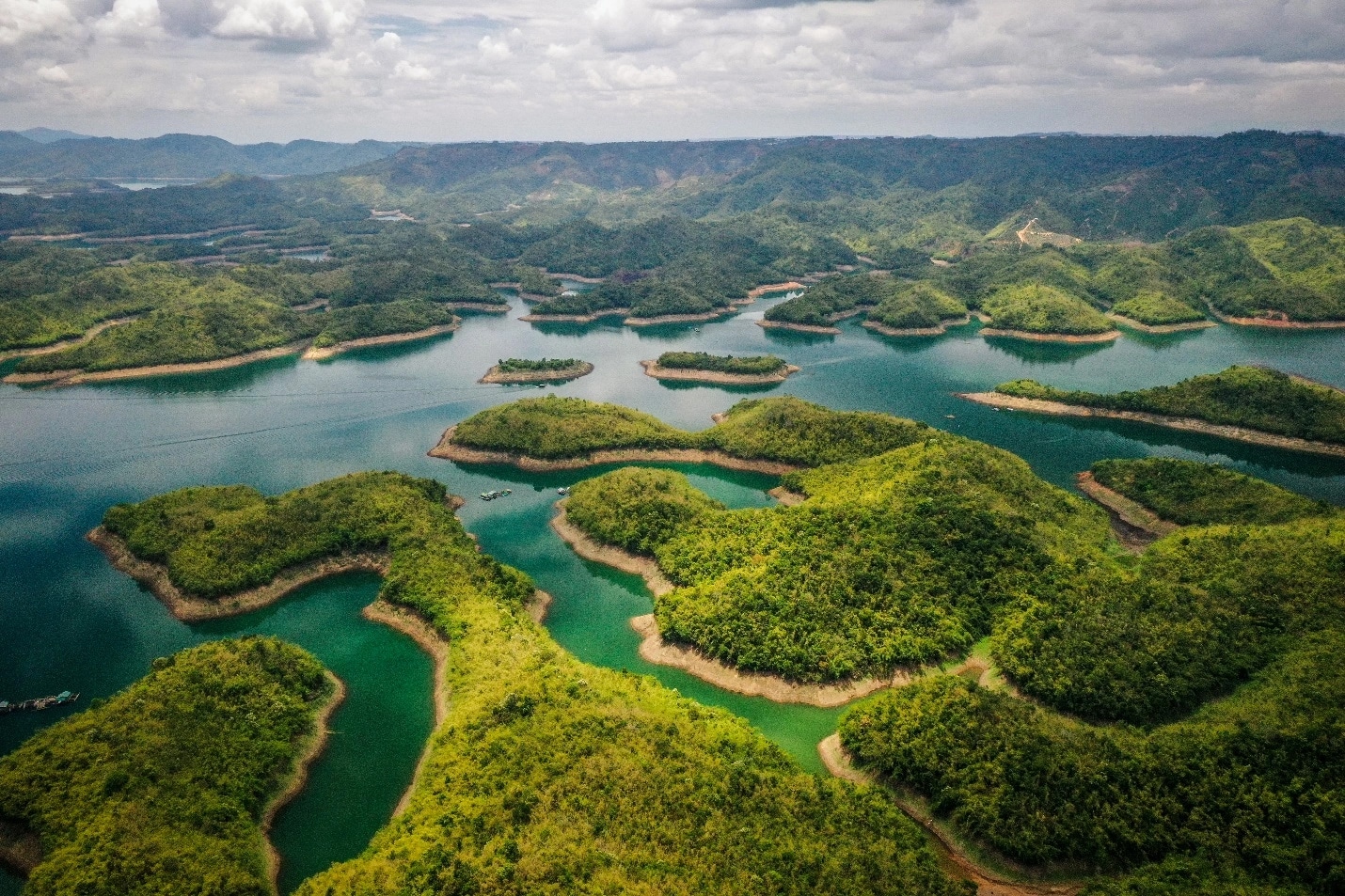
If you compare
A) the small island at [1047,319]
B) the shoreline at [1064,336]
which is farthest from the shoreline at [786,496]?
the small island at [1047,319]

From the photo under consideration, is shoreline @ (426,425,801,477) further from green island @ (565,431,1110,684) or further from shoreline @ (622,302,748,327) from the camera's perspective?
shoreline @ (622,302,748,327)

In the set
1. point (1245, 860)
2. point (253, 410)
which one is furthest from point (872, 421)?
point (253, 410)

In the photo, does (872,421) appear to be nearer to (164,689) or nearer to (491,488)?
(491,488)

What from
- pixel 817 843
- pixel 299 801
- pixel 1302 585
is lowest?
pixel 299 801

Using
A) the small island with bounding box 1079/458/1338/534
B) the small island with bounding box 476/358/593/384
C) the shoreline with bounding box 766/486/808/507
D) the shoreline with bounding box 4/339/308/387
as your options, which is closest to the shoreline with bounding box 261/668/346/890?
the shoreline with bounding box 766/486/808/507

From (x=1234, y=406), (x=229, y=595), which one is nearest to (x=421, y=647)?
(x=229, y=595)

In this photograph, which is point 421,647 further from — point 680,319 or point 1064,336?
point 1064,336
